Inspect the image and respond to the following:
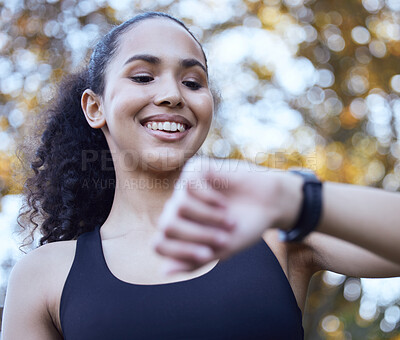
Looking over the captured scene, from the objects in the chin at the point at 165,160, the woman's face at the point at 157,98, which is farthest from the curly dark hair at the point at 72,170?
the chin at the point at 165,160

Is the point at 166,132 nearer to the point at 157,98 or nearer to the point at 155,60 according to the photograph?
the point at 157,98

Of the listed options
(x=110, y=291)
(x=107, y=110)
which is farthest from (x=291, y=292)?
(x=107, y=110)

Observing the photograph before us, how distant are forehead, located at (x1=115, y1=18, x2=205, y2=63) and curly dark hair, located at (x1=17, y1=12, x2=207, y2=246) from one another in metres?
0.09

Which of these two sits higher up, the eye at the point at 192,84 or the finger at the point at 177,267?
the finger at the point at 177,267

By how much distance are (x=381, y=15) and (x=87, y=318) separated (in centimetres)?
657

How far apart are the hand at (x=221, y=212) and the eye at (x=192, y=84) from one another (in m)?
1.08

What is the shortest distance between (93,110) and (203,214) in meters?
1.49

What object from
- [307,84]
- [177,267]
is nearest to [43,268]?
[177,267]

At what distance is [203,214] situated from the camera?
3.33 feet

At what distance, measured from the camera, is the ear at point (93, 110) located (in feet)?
7.58

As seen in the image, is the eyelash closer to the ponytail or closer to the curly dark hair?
the curly dark hair

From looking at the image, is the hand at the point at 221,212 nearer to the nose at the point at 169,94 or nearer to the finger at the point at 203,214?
the finger at the point at 203,214

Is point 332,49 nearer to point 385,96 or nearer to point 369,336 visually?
point 385,96

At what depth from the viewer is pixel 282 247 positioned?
1.93 m
